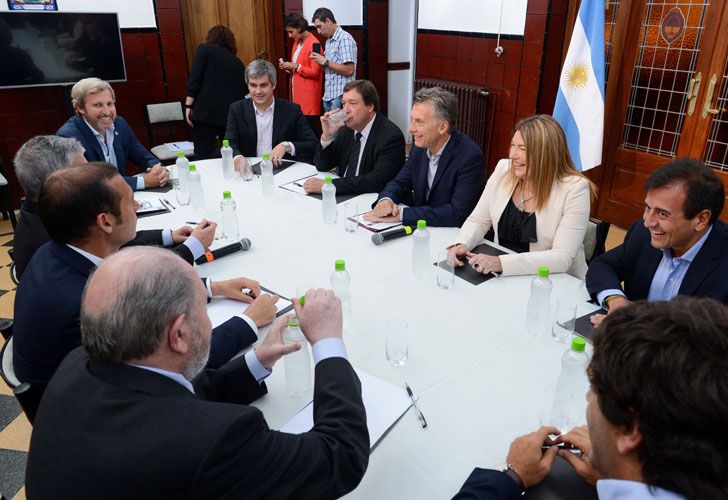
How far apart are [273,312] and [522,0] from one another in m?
4.22

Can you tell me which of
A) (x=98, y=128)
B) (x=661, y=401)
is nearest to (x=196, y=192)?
(x=98, y=128)

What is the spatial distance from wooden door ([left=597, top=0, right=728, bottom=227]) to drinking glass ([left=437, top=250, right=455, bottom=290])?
293cm

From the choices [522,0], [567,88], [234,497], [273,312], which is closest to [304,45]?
[522,0]

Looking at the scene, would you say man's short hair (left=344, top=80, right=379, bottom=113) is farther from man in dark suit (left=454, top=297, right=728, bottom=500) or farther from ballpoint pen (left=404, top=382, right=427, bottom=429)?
man in dark suit (left=454, top=297, right=728, bottom=500)

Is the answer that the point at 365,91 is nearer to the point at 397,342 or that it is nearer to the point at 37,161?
the point at 37,161

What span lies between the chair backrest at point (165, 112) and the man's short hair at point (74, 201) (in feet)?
12.8

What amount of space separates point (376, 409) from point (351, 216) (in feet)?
5.30

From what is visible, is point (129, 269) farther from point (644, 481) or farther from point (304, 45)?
point (304, 45)

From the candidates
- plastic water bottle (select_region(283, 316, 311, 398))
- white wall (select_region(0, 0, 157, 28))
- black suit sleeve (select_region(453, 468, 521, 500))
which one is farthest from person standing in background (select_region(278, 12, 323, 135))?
black suit sleeve (select_region(453, 468, 521, 500))

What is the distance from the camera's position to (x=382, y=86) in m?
6.56

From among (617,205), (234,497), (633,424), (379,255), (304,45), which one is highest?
(304,45)

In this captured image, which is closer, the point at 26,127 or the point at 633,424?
the point at 633,424

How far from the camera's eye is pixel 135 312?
3.58ft

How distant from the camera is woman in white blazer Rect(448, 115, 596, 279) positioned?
7.50 feet
